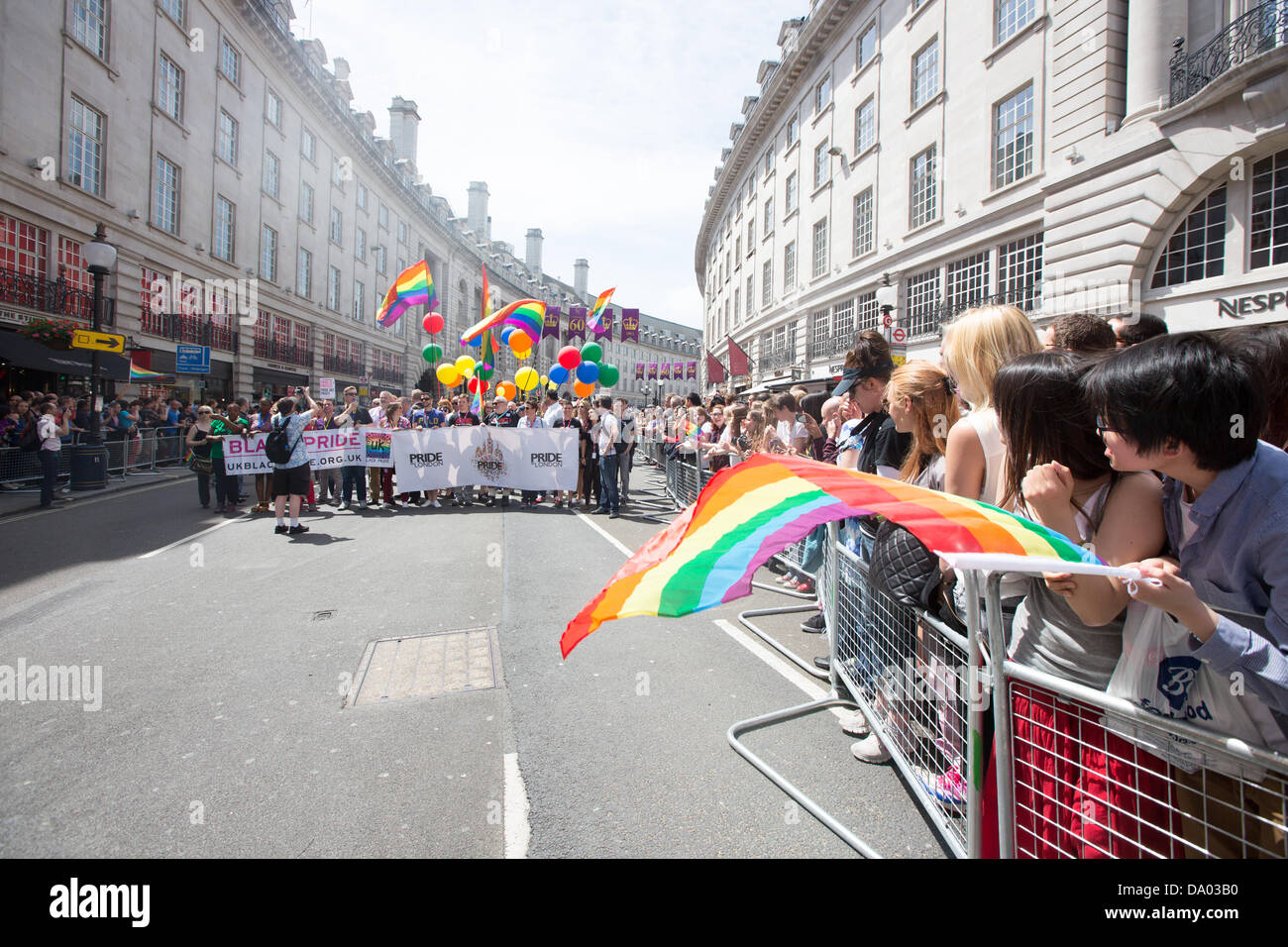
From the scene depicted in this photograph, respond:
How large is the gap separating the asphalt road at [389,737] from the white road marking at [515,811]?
1 centimetres

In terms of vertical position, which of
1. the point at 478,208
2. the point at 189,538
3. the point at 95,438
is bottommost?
the point at 189,538

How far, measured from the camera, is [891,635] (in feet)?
10.1

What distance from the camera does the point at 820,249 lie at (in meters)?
28.8

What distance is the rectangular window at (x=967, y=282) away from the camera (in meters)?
19.1

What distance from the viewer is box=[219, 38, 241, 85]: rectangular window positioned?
27.4 metres

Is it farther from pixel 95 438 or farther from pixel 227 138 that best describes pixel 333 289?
pixel 95 438

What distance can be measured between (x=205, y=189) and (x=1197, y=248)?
108 feet

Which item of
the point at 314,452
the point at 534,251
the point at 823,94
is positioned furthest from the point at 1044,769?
the point at 534,251

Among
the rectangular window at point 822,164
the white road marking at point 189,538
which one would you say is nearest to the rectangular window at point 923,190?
Answer: the rectangular window at point 822,164

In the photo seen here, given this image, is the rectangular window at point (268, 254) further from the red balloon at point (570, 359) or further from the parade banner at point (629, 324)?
the red balloon at point (570, 359)

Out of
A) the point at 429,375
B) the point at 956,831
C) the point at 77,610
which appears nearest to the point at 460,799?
the point at 956,831

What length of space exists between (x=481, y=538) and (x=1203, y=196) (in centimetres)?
1586

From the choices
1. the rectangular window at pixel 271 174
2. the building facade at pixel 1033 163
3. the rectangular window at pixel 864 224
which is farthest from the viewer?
the rectangular window at pixel 271 174
